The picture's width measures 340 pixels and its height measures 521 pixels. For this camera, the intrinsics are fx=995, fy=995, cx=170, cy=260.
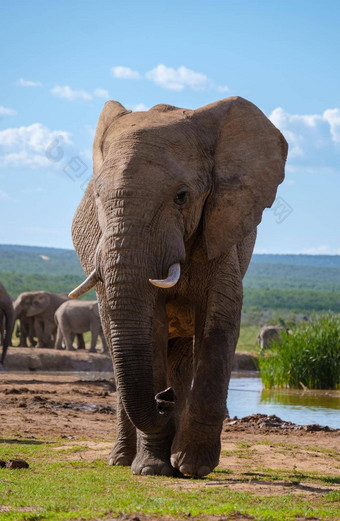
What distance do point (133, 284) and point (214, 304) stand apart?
1080 millimetres

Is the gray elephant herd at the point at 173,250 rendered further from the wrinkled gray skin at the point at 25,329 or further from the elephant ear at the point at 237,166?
the wrinkled gray skin at the point at 25,329

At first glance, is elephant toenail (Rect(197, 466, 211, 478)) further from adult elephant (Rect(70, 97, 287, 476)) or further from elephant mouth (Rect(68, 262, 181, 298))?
elephant mouth (Rect(68, 262, 181, 298))

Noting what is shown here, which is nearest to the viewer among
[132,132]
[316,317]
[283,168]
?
[132,132]

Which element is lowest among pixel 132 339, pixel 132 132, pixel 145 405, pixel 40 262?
pixel 145 405

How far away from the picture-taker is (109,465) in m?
8.48

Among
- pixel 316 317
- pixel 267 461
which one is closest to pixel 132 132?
pixel 267 461

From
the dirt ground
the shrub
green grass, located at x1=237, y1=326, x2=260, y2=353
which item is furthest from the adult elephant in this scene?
green grass, located at x1=237, y1=326, x2=260, y2=353

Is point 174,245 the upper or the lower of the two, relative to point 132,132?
lower

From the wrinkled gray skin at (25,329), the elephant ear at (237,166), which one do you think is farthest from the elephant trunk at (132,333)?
the wrinkled gray skin at (25,329)

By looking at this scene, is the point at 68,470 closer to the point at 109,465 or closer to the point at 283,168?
the point at 109,465

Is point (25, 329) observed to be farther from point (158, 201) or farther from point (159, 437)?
point (158, 201)

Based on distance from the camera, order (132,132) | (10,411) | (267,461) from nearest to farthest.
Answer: (132,132) → (267,461) → (10,411)

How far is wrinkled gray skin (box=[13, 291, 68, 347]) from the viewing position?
106 feet

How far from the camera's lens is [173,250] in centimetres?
714
